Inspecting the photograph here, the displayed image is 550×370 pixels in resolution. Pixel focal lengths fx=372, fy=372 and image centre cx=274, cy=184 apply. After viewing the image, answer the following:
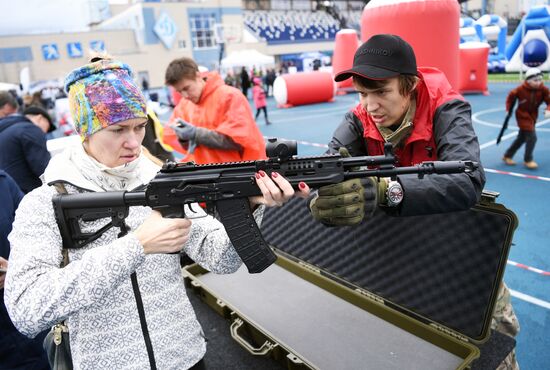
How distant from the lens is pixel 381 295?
7.00ft

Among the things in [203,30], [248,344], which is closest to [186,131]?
[248,344]

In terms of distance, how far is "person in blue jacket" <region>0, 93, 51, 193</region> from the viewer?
10.9 feet

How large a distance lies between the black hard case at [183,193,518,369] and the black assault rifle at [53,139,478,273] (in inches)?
20.9

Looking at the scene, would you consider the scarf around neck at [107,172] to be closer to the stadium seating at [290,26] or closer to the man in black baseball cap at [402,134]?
the man in black baseball cap at [402,134]

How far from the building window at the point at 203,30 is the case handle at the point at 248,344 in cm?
3252

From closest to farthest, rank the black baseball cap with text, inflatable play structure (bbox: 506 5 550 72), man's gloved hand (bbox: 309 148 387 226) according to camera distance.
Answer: man's gloved hand (bbox: 309 148 387 226) < the black baseball cap with text < inflatable play structure (bbox: 506 5 550 72)

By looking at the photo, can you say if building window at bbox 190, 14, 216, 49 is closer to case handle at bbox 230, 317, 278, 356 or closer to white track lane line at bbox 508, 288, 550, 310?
white track lane line at bbox 508, 288, 550, 310

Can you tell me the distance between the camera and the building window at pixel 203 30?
103 ft

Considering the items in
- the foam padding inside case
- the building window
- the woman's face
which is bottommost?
the foam padding inside case

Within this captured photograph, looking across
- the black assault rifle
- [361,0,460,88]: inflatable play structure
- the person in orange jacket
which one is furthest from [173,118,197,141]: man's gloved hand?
[361,0,460,88]: inflatable play structure

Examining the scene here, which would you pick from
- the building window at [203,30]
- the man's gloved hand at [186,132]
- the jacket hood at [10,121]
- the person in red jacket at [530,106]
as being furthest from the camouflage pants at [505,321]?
the building window at [203,30]

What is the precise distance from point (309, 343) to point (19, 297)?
144 centimetres

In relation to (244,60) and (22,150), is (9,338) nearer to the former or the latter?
(22,150)

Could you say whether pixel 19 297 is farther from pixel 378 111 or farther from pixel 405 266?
pixel 405 266
